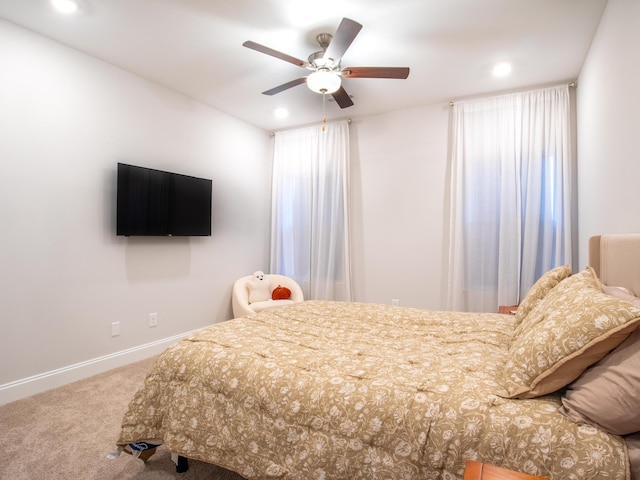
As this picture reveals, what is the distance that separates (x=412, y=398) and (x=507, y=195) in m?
2.91

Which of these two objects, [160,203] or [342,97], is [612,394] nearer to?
[342,97]

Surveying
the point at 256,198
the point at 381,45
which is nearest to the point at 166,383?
the point at 381,45

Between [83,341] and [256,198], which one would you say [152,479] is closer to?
[83,341]

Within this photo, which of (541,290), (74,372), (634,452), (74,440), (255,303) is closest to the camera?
(634,452)

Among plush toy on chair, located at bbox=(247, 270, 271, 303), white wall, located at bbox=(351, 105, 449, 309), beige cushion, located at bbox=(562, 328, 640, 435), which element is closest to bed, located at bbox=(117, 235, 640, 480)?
beige cushion, located at bbox=(562, 328, 640, 435)

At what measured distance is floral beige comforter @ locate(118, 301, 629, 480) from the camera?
1001 millimetres

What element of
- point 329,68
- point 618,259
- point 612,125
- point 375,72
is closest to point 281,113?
point 329,68

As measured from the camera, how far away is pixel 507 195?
340cm

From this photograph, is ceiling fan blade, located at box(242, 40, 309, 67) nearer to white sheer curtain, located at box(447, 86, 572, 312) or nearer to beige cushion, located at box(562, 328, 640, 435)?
white sheer curtain, located at box(447, 86, 572, 312)

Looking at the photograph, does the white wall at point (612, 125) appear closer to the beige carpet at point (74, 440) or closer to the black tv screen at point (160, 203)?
the beige carpet at point (74, 440)

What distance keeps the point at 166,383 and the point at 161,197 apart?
2.21 metres

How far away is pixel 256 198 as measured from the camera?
466 centimetres

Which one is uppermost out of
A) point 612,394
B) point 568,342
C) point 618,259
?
point 618,259

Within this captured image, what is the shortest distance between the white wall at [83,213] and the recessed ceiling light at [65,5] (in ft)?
1.58
